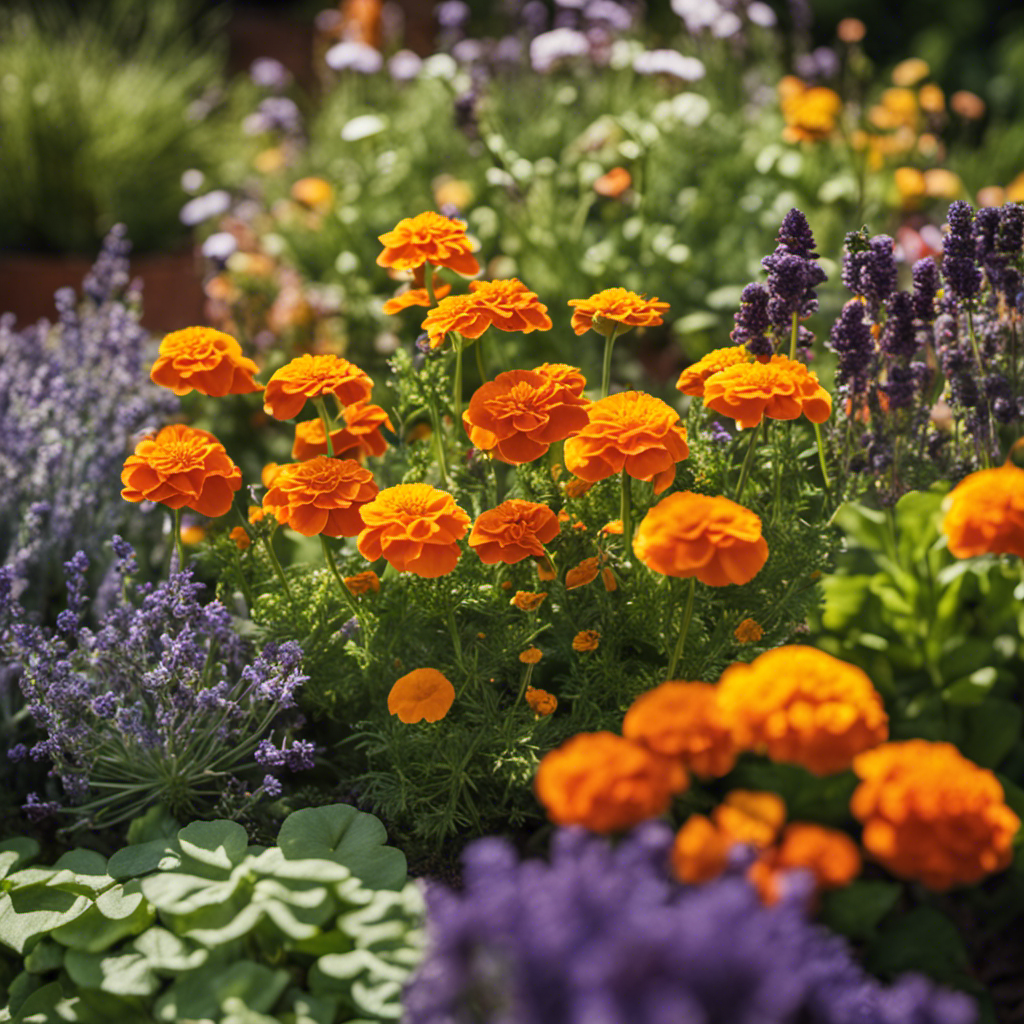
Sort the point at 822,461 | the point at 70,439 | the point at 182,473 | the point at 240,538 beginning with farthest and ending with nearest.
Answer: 1. the point at 70,439
2. the point at 240,538
3. the point at 822,461
4. the point at 182,473

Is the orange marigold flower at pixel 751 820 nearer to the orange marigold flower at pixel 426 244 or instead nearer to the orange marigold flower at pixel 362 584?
the orange marigold flower at pixel 362 584

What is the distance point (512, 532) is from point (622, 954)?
0.72m

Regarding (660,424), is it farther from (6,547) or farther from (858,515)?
(6,547)

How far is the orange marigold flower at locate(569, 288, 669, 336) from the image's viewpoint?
1.56 m

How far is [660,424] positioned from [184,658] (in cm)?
90

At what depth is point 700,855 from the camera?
94 cm

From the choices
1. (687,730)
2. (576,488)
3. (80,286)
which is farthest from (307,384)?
(80,286)

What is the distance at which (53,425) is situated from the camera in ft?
8.38

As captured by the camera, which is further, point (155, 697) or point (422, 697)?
point (155, 697)

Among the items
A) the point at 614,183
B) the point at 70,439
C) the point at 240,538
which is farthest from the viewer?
the point at 614,183

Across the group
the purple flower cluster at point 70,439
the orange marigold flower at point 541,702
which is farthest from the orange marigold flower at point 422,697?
the purple flower cluster at point 70,439

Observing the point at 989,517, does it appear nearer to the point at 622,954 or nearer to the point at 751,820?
the point at 751,820

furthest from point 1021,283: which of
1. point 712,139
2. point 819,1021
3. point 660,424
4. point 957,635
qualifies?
point 712,139

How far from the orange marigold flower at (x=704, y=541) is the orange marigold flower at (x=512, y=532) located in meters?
0.24
